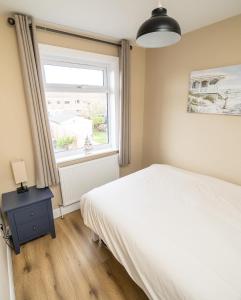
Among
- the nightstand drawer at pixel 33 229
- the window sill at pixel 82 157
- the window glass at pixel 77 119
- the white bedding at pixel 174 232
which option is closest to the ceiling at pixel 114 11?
the window glass at pixel 77 119

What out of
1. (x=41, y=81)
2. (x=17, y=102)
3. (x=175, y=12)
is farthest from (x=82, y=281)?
(x=175, y=12)

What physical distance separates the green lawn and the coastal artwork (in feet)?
4.44

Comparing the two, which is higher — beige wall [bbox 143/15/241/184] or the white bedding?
beige wall [bbox 143/15/241/184]

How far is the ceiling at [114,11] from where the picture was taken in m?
1.55

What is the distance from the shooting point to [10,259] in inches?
68.6

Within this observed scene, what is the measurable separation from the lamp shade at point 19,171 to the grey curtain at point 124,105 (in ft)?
4.62

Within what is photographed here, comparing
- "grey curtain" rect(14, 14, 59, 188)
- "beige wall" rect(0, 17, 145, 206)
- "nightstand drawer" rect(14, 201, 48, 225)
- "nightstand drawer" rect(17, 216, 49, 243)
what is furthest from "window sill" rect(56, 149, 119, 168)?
"nightstand drawer" rect(17, 216, 49, 243)

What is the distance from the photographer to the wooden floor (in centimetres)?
146

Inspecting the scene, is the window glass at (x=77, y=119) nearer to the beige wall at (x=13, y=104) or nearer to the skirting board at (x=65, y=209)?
the beige wall at (x=13, y=104)

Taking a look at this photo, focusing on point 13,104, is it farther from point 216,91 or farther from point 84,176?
point 216,91

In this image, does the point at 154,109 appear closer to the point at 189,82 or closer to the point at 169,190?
the point at 189,82

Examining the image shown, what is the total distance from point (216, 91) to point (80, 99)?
5.83ft

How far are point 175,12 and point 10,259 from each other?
9.73 feet

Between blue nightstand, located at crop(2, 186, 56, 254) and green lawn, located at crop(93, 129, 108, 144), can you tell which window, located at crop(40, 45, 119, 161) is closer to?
green lawn, located at crop(93, 129, 108, 144)
